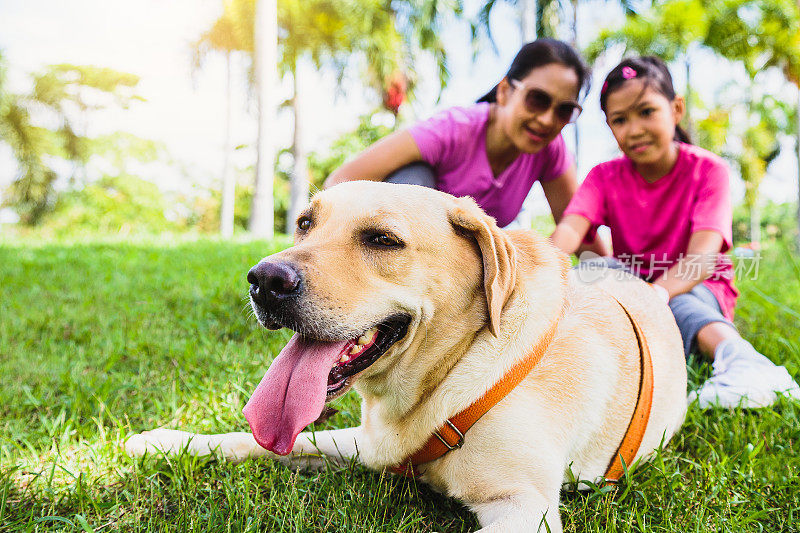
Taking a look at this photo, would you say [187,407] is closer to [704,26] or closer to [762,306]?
[762,306]

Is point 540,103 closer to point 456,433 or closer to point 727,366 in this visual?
point 727,366

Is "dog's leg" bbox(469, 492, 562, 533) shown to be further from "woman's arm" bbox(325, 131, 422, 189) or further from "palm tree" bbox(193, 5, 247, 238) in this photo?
"palm tree" bbox(193, 5, 247, 238)

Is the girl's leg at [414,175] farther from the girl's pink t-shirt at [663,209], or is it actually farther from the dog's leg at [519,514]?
the dog's leg at [519,514]

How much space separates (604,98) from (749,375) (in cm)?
213

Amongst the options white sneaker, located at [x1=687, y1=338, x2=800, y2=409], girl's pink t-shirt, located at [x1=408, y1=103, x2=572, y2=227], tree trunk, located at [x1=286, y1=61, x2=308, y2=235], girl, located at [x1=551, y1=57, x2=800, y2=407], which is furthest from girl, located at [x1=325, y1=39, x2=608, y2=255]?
tree trunk, located at [x1=286, y1=61, x2=308, y2=235]

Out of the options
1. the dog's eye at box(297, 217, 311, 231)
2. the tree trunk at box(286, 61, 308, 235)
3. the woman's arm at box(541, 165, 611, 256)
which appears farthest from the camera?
the tree trunk at box(286, 61, 308, 235)

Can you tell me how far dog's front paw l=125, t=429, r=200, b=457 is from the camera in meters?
2.04

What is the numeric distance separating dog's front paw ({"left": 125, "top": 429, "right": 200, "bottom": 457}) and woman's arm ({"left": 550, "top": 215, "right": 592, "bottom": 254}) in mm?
2502

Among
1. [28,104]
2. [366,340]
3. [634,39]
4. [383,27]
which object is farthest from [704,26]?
[28,104]

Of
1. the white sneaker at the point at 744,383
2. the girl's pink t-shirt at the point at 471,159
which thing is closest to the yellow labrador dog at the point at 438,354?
the white sneaker at the point at 744,383

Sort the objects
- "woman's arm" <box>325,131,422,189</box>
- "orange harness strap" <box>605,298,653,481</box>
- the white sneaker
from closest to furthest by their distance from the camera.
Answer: "orange harness strap" <box>605,298,653,481</box>
the white sneaker
"woman's arm" <box>325,131,422,189</box>

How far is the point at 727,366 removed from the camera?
8.94ft

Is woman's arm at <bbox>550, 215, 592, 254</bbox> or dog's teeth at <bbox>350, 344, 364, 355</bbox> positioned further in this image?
woman's arm at <bbox>550, 215, 592, 254</bbox>

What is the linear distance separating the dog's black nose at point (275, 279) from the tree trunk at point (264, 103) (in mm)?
10755
